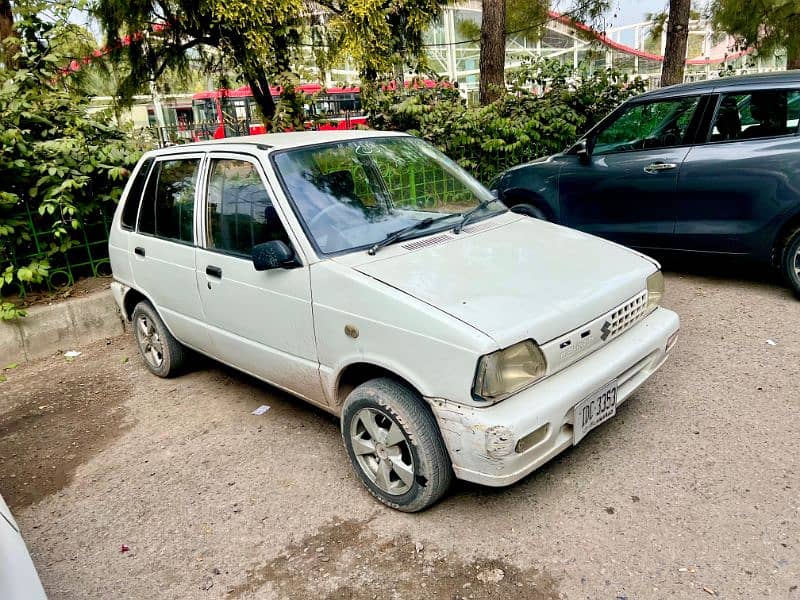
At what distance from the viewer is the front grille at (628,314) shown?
2979mm

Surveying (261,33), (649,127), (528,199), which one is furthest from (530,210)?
(261,33)

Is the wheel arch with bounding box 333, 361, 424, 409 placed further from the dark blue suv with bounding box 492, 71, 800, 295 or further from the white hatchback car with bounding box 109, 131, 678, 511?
the dark blue suv with bounding box 492, 71, 800, 295

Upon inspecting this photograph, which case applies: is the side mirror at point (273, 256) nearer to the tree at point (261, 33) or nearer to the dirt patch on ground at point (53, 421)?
the dirt patch on ground at point (53, 421)

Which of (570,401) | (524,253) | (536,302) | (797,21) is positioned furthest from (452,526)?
(797,21)

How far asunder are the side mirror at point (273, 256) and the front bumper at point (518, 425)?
110cm

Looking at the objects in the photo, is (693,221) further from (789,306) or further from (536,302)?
(536,302)

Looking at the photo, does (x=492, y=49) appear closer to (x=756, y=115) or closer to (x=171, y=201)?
(x=756, y=115)

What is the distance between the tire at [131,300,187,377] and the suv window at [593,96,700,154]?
167 inches

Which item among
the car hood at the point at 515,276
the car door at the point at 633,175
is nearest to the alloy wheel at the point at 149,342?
the car hood at the point at 515,276

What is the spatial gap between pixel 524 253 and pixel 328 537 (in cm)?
170

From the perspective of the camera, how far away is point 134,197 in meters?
4.57

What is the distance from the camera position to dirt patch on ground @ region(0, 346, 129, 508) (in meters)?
3.59

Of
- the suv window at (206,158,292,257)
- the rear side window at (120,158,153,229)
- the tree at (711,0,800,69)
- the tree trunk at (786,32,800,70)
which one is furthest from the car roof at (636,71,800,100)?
the tree trunk at (786,32,800,70)

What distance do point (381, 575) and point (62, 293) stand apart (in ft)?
14.5
